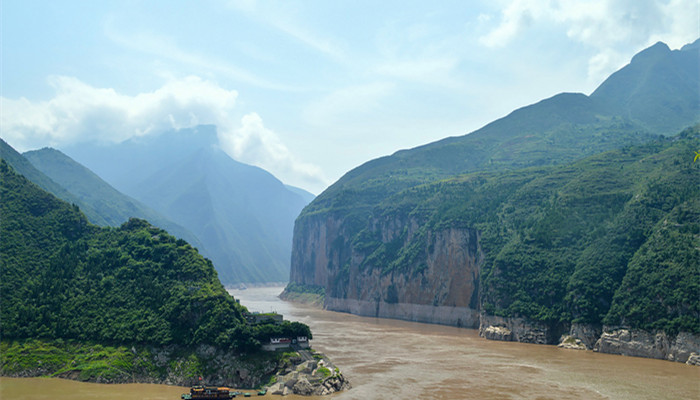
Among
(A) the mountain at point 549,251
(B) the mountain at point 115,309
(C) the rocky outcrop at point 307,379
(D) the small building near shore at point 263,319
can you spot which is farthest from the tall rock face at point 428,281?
(C) the rocky outcrop at point 307,379

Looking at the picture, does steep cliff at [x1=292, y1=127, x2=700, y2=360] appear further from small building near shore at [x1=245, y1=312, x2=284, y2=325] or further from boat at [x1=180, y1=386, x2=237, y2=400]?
boat at [x1=180, y1=386, x2=237, y2=400]

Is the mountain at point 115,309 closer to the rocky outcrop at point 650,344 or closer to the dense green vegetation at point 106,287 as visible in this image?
the dense green vegetation at point 106,287

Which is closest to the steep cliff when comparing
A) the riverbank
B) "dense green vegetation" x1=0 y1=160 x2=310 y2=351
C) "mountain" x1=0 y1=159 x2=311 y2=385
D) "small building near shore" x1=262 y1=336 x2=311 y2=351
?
"small building near shore" x1=262 y1=336 x2=311 y2=351

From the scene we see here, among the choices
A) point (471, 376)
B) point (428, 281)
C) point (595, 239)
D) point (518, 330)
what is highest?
point (595, 239)

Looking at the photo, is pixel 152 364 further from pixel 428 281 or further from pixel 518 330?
pixel 428 281

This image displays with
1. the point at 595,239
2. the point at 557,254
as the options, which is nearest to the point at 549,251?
the point at 557,254

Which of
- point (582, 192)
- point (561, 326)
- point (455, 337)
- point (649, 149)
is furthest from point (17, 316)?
point (649, 149)
